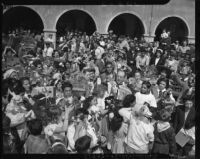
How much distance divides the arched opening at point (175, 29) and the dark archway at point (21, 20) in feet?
Answer: 8.27

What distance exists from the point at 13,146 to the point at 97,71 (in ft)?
7.38

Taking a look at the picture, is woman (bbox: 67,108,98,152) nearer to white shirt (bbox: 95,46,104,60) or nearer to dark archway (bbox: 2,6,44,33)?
white shirt (bbox: 95,46,104,60)

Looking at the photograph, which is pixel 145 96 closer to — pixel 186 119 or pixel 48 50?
pixel 186 119

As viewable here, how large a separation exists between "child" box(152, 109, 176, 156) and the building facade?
175 cm

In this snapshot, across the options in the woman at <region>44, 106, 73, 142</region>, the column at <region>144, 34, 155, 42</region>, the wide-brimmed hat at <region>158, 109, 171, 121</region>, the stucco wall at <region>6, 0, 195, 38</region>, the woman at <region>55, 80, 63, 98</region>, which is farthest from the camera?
the column at <region>144, 34, 155, 42</region>

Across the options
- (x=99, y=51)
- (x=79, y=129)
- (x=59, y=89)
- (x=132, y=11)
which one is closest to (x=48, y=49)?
(x=59, y=89)

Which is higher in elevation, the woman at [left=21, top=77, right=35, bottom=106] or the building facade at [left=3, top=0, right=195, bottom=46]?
the building facade at [left=3, top=0, right=195, bottom=46]

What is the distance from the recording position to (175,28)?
6.45m

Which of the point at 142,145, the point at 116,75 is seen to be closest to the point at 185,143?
the point at 142,145

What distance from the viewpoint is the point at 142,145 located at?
577 cm

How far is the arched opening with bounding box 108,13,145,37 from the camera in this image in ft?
21.4

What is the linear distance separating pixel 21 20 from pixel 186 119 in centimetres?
407

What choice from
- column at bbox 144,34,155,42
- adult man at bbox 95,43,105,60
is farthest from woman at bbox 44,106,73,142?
column at bbox 144,34,155,42

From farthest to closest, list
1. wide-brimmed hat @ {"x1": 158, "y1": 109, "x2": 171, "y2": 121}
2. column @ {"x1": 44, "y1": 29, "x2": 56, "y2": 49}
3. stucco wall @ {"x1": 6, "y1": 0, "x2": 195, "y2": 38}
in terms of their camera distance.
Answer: column @ {"x1": 44, "y1": 29, "x2": 56, "y2": 49}
stucco wall @ {"x1": 6, "y1": 0, "x2": 195, "y2": 38}
wide-brimmed hat @ {"x1": 158, "y1": 109, "x2": 171, "y2": 121}
